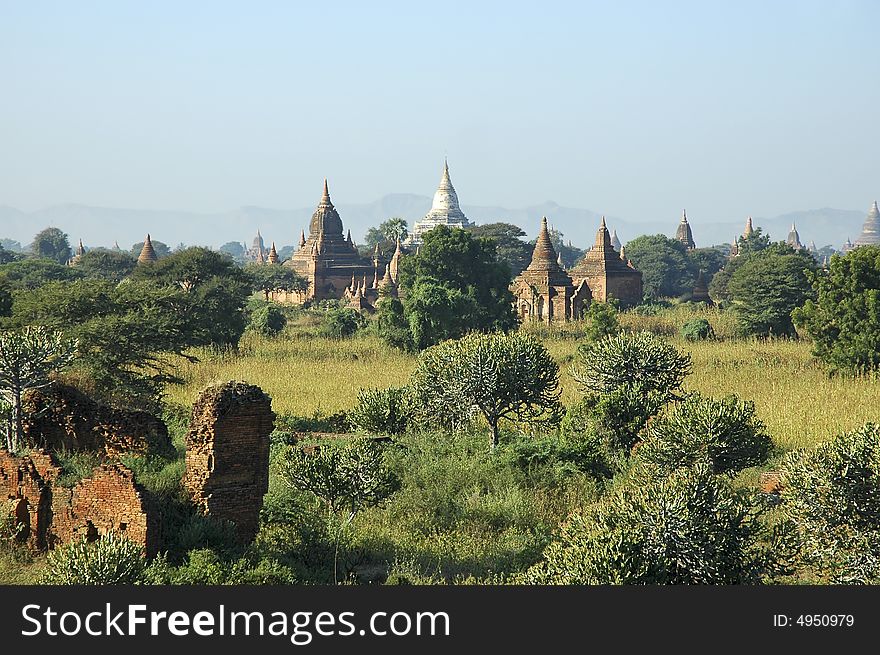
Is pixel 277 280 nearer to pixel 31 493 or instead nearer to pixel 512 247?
pixel 512 247

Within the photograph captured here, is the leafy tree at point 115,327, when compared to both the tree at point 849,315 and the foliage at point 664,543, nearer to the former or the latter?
the foliage at point 664,543

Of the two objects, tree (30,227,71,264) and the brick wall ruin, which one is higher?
tree (30,227,71,264)

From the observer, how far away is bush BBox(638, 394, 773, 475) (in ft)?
54.2

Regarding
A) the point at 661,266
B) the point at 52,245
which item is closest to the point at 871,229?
the point at 661,266

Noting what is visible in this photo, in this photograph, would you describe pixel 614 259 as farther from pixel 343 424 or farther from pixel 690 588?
pixel 690 588

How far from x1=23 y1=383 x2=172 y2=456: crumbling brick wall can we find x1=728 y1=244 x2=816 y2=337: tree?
29.8 metres

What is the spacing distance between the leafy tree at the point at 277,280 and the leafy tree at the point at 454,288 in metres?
26.4

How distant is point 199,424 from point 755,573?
5.98 metres

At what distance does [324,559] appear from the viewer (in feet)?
43.6

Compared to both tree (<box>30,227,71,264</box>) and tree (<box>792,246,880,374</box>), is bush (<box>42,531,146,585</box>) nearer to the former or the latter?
tree (<box>792,246,880,374</box>)

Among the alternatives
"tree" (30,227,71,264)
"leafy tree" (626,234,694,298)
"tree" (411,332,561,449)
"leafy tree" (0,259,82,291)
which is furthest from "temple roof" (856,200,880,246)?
"tree" (411,332,561,449)

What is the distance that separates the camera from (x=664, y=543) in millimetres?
10633

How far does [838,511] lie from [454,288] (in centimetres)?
3123

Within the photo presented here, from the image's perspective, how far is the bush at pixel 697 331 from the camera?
40.0 meters
